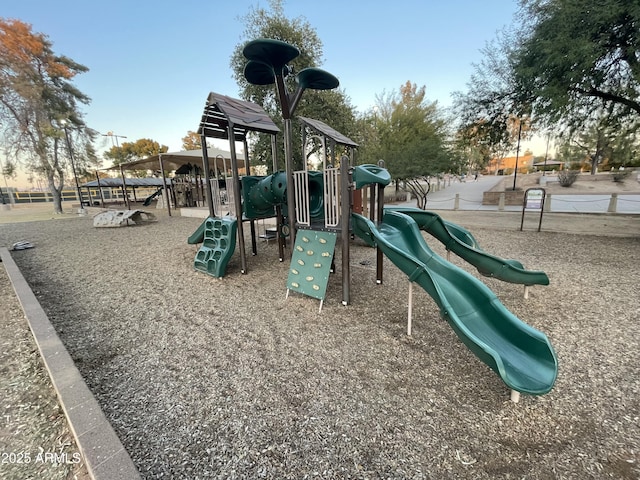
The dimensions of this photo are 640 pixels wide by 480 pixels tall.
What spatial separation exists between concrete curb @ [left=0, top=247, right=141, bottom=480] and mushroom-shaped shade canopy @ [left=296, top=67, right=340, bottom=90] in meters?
3.98

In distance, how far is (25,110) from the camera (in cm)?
1590

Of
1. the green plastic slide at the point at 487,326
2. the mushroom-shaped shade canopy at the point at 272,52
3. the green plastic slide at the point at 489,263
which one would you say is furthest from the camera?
the green plastic slide at the point at 489,263

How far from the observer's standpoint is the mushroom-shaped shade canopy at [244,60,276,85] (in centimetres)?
372

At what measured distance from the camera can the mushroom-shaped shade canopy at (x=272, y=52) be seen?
131 inches

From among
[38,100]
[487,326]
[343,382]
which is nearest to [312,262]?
[343,382]

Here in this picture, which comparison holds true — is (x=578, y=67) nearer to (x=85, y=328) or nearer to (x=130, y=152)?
Result: (x=85, y=328)

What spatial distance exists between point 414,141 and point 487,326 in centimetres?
1529

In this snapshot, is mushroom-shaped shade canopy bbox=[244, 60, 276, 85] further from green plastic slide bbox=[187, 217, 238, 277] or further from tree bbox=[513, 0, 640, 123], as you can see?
tree bbox=[513, 0, 640, 123]

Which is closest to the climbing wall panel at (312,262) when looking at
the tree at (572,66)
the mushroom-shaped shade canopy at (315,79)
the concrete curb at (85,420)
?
the mushroom-shaped shade canopy at (315,79)

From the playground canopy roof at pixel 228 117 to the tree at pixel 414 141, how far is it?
31.1 feet

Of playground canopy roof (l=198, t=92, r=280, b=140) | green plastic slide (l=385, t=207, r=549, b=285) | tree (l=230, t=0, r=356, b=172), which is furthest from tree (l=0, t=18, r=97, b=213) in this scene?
green plastic slide (l=385, t=207, r=549, b=285)

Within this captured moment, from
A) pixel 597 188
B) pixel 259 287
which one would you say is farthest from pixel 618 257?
pixel 597 188

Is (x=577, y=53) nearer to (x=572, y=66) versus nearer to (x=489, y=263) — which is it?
(x=572, y=66)

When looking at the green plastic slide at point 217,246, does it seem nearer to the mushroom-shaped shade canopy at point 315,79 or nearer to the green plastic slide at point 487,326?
the mushroom-shaped shade canopy at point 315,79
